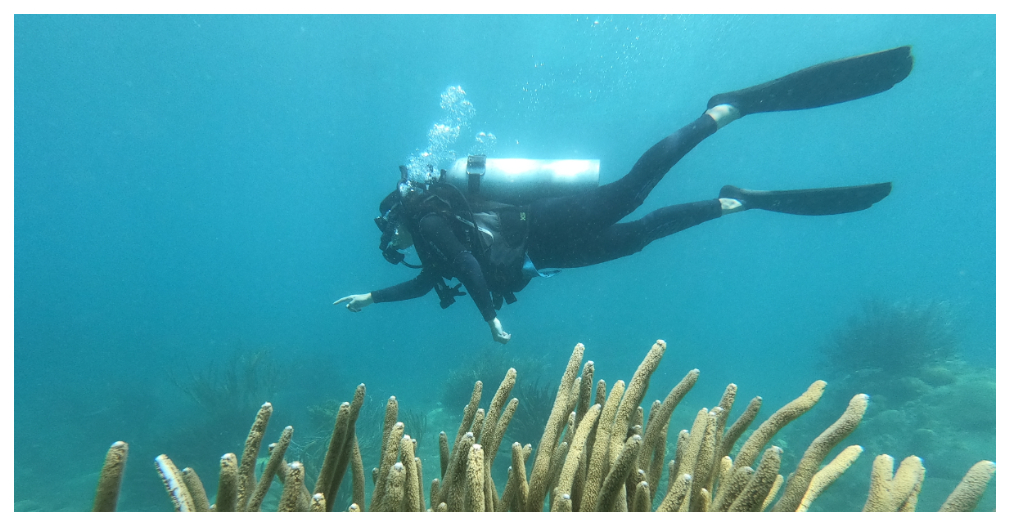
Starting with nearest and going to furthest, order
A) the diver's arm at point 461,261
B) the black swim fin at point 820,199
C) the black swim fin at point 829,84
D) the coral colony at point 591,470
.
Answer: the coral colony at point 591,470
the diver's arm at point 461,261
the black swim fin at point 829,84
the black swim fin at point 820,199

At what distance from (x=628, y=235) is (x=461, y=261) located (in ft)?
7.42

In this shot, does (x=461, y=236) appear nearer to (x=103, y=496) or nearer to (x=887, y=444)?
(x=103, y=496)

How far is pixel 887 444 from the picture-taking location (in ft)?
25.2

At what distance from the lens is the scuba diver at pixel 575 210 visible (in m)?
4.61

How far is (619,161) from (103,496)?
1899 inches

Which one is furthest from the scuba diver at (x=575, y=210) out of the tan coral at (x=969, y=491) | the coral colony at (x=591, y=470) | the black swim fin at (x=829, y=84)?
the tan coral at (x=969, y=491)

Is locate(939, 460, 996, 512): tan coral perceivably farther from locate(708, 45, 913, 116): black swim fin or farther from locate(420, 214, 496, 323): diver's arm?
locate(708, 45, 913, 116): black swim fin

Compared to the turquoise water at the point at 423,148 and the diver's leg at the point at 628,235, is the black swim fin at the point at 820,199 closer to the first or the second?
the diver's leg at the point at 628,235

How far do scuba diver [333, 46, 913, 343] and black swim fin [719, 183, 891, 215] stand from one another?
0.04ft

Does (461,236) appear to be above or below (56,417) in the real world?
above

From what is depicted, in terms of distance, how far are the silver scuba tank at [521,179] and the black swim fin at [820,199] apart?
79.4 inches

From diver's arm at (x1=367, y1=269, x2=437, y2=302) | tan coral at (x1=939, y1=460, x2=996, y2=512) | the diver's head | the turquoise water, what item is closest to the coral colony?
tan coral at (x1=939, y1=460, x2=996, y2=512)

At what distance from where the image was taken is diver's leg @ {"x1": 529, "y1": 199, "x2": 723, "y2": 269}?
5242mm

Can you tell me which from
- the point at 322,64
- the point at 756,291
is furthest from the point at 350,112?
the point at 756,291
